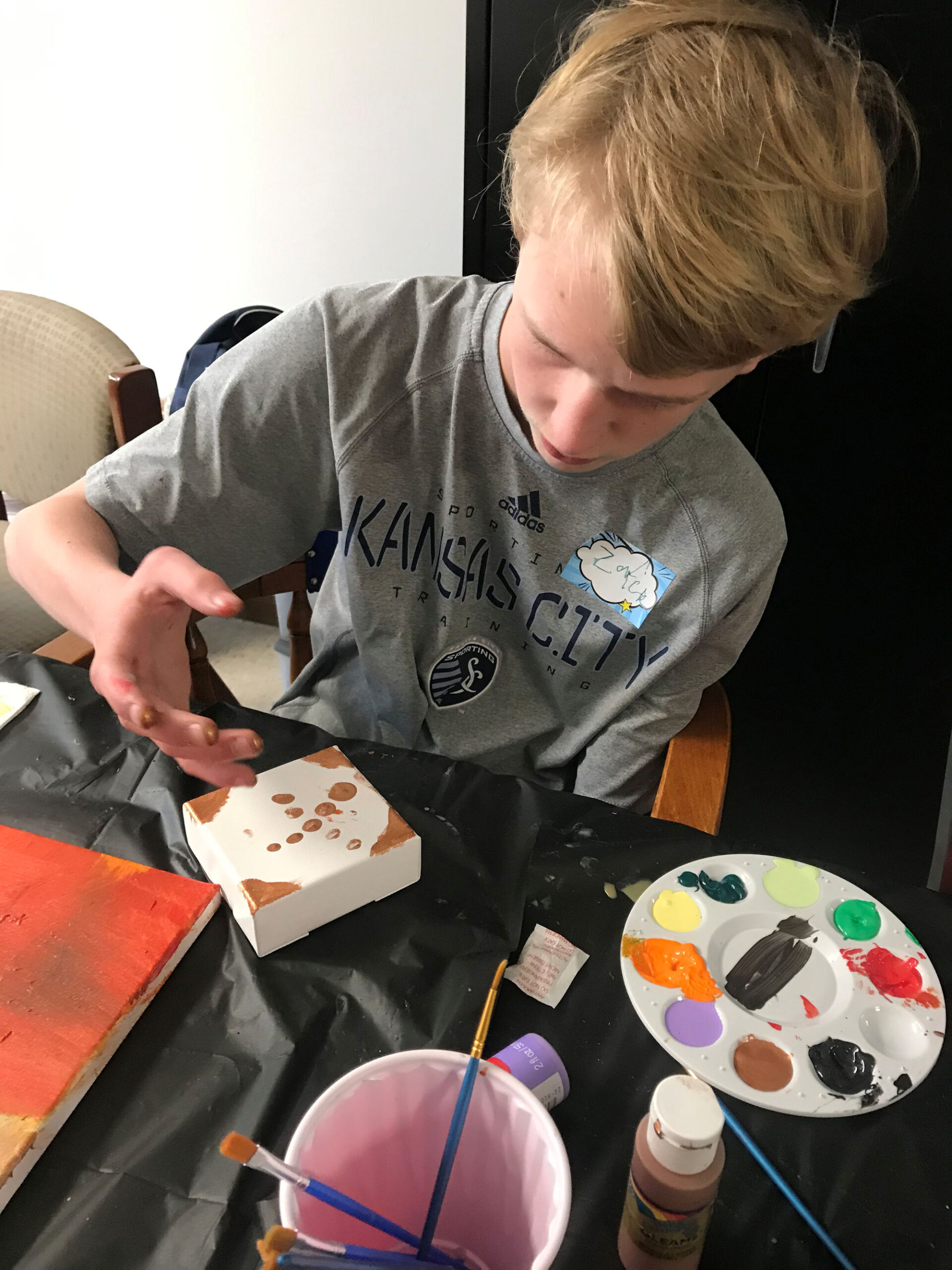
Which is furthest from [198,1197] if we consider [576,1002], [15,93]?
[15,93]

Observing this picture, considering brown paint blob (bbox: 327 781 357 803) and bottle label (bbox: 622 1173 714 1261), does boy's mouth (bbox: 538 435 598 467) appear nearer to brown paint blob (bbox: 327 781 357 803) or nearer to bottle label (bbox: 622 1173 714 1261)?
brown paint blob (bbox: 327 781 357 803)

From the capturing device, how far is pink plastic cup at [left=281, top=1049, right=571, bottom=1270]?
0.39m

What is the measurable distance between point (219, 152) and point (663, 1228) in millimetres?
1781

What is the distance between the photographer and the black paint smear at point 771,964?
54cm

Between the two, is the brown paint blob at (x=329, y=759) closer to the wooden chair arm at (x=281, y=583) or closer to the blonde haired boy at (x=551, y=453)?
the blonde haired boy at (x=551, y=453)

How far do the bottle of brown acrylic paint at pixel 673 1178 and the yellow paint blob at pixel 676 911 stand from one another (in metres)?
0.19

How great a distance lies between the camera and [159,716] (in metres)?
0.55

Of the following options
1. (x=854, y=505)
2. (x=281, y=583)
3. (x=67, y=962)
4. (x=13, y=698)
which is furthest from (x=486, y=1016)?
(x=854, y=505)

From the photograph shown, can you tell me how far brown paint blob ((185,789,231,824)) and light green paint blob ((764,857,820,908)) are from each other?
390 mm

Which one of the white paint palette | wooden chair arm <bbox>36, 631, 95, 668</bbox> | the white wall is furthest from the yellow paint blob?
the white wall

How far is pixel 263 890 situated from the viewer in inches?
21.0

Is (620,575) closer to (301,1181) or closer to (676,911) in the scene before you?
(676,911)

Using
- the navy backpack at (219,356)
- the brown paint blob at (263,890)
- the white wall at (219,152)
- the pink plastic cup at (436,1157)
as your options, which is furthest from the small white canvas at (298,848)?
the white wall at (219,152)

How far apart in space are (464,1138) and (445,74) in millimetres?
1486
